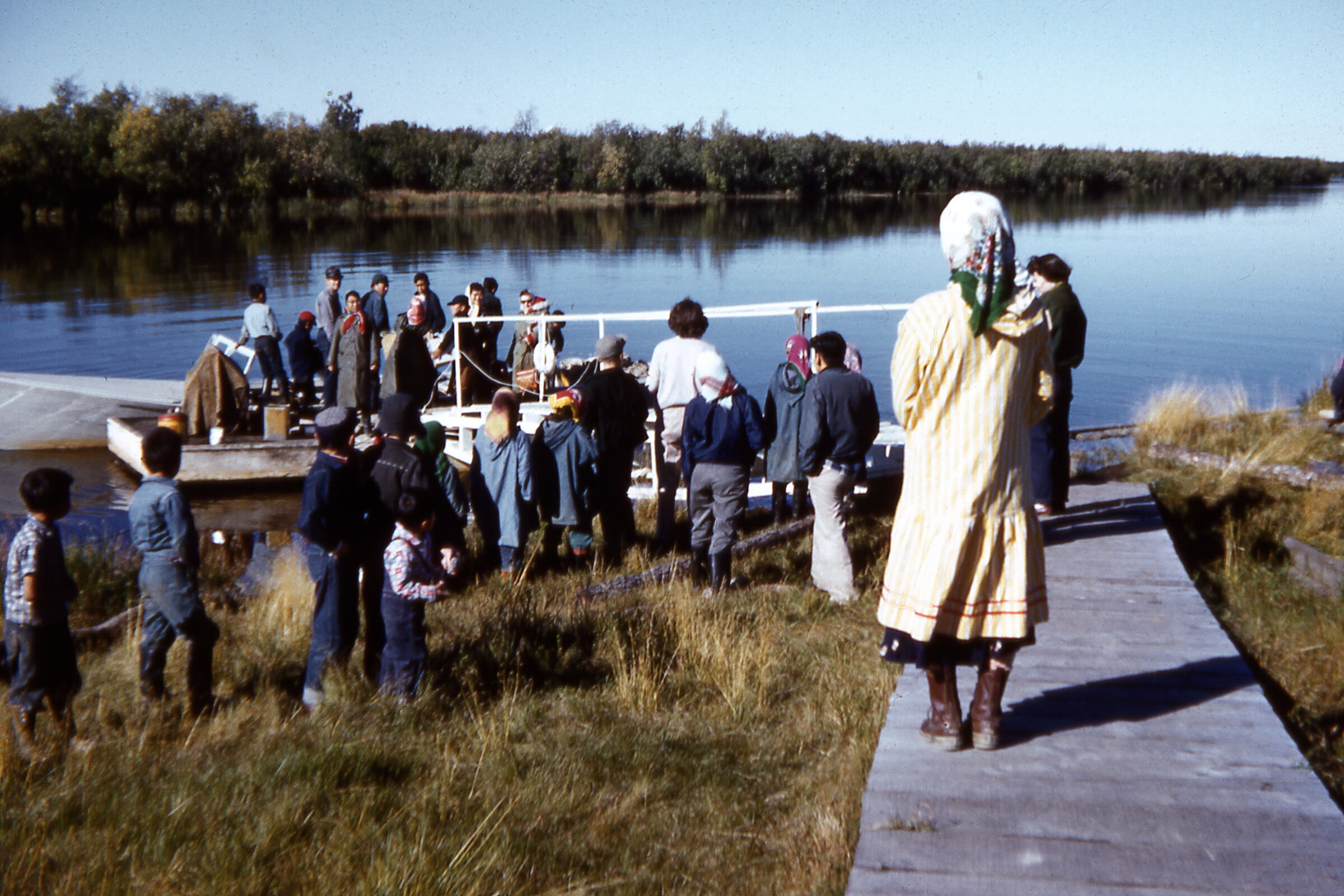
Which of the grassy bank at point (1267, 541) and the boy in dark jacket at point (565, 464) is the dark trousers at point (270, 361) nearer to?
the boy in dark jacket at point (565, 464)

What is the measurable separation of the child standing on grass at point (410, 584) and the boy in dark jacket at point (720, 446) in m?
2.02

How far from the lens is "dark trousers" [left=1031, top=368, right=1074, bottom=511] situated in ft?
21.5

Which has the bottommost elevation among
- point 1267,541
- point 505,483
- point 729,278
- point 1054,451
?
point 1267,541

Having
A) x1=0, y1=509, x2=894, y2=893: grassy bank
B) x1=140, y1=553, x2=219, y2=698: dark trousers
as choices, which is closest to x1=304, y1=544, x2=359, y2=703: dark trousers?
x1=0, y1=509, x2=894, y2=893: grassy bank

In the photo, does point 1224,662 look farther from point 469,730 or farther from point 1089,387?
point 1089,387

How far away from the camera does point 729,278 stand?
3806 centimetres

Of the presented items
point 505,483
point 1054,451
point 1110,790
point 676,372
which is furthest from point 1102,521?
point 1110,790

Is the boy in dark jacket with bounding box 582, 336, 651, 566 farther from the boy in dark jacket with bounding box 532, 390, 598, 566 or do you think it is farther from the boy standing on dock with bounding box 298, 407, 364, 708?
the boy standing on dock with bounding box 298, 407, 364, 708

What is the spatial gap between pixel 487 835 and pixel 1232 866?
7.20 ft

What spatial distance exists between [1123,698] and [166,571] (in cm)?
385

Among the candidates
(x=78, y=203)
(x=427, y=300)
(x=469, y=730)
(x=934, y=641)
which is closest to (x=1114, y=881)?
(x=934, y=641)

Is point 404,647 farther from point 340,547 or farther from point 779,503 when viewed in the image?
point 779,503

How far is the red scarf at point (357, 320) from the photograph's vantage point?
44.2 feet

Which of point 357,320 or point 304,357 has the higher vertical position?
point 357,320
